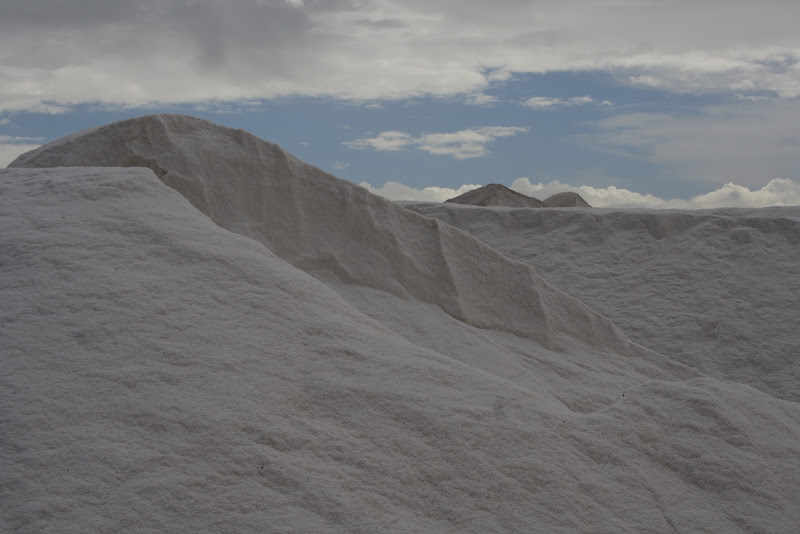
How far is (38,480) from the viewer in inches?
77.4

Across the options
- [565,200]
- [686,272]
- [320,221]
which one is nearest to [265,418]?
[320,221]

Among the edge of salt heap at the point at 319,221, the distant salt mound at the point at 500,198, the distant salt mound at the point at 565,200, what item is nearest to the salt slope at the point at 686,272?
the edge of salt heap at the point at 319,221

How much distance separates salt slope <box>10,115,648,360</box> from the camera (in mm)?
4477

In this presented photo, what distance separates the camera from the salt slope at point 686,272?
20.6 ft

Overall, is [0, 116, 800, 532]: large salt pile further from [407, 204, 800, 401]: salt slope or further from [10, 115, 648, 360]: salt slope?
[407, 204, 800, 401]: salt slope

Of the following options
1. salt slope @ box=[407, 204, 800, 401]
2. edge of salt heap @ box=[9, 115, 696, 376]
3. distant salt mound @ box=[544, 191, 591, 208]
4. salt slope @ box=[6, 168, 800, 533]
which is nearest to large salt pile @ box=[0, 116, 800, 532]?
salt slope @ box=[6, 168, 800, 533]

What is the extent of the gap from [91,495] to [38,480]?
0.16 meters

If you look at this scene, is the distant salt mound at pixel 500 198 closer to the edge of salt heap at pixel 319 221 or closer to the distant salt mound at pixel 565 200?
the distant salt mound at pixel 565 200

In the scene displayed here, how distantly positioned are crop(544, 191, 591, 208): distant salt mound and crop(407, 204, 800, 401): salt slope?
4.56 meters

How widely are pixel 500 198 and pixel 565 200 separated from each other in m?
2.05

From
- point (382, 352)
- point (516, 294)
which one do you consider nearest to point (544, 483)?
point (382, 352)

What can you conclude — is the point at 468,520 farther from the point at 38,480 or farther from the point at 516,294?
the point at 516,294

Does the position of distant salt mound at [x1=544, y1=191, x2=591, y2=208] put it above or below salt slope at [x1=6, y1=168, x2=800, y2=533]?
above

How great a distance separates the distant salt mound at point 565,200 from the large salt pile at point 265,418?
9.79 meters
